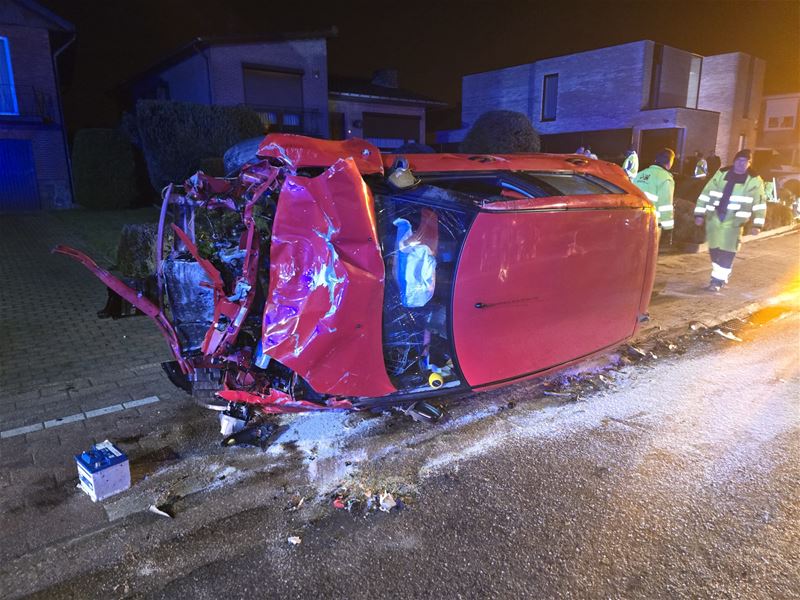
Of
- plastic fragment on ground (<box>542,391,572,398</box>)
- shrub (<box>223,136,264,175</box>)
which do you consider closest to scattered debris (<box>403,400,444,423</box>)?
plastic fragment on ground (<box>542,391,572,398</box>)

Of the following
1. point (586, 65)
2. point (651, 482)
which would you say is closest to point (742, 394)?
point (651, 482)

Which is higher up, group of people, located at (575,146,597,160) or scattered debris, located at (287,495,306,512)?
group of people, located at (575,146,597,160)

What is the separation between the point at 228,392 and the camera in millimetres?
3561

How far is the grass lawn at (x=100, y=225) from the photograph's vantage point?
9898 mm

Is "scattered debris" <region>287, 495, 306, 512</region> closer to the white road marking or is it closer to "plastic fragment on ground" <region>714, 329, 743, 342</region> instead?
the white road marking

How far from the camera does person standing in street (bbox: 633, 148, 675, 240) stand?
25.2 feet

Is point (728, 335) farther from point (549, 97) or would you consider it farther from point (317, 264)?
point (549, 97)

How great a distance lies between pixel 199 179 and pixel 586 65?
28859mm

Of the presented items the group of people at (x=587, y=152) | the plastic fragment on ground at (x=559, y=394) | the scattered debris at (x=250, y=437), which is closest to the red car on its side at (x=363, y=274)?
the scattered debris at (x=250, y=437)

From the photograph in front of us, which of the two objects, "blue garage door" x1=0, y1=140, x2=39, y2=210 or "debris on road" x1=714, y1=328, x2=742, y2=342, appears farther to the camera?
"blue garage door" x1=0, y1=140, x2=39, y2=210

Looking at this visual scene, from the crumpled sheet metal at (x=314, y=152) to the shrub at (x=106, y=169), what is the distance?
618 inches

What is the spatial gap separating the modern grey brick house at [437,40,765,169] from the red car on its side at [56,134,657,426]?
78.5 feet

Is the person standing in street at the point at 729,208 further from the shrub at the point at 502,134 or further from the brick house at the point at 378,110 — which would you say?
the brick house at the point at 378,110

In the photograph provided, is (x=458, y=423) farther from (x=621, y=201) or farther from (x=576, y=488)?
(x=621, y=201)
